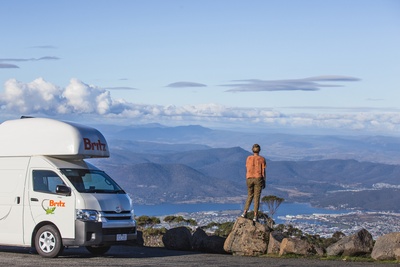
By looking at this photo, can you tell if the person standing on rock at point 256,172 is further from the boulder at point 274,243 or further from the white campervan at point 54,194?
the white campervan at point 54,194

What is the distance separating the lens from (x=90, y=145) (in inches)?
698

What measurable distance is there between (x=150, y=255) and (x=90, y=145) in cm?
305

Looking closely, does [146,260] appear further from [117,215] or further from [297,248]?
[297,248]

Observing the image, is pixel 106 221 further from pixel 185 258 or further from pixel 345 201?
pixel 345 201

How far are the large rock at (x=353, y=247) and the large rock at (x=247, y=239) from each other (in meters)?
1.54

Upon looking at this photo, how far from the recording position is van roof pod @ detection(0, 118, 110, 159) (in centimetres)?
1741

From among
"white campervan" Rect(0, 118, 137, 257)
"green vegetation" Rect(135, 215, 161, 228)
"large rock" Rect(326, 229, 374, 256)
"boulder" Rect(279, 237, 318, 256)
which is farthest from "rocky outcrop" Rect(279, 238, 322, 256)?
"green vegetation" Rect(135, 215, 161, 228)

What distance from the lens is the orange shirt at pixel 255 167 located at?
19.9 m

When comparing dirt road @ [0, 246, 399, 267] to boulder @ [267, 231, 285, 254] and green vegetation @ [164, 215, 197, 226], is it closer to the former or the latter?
boulder @ [267, 231, 285, 254]

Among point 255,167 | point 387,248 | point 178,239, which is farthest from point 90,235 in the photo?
point 387,248

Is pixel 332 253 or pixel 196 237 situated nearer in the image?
pixel 332 253

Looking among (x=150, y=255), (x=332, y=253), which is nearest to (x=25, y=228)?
(x=150, y=255)

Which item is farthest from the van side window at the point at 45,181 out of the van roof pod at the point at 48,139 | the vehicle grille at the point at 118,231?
the vehicle grille at the point at 118,231

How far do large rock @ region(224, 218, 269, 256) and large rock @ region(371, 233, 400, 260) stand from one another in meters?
2.60
